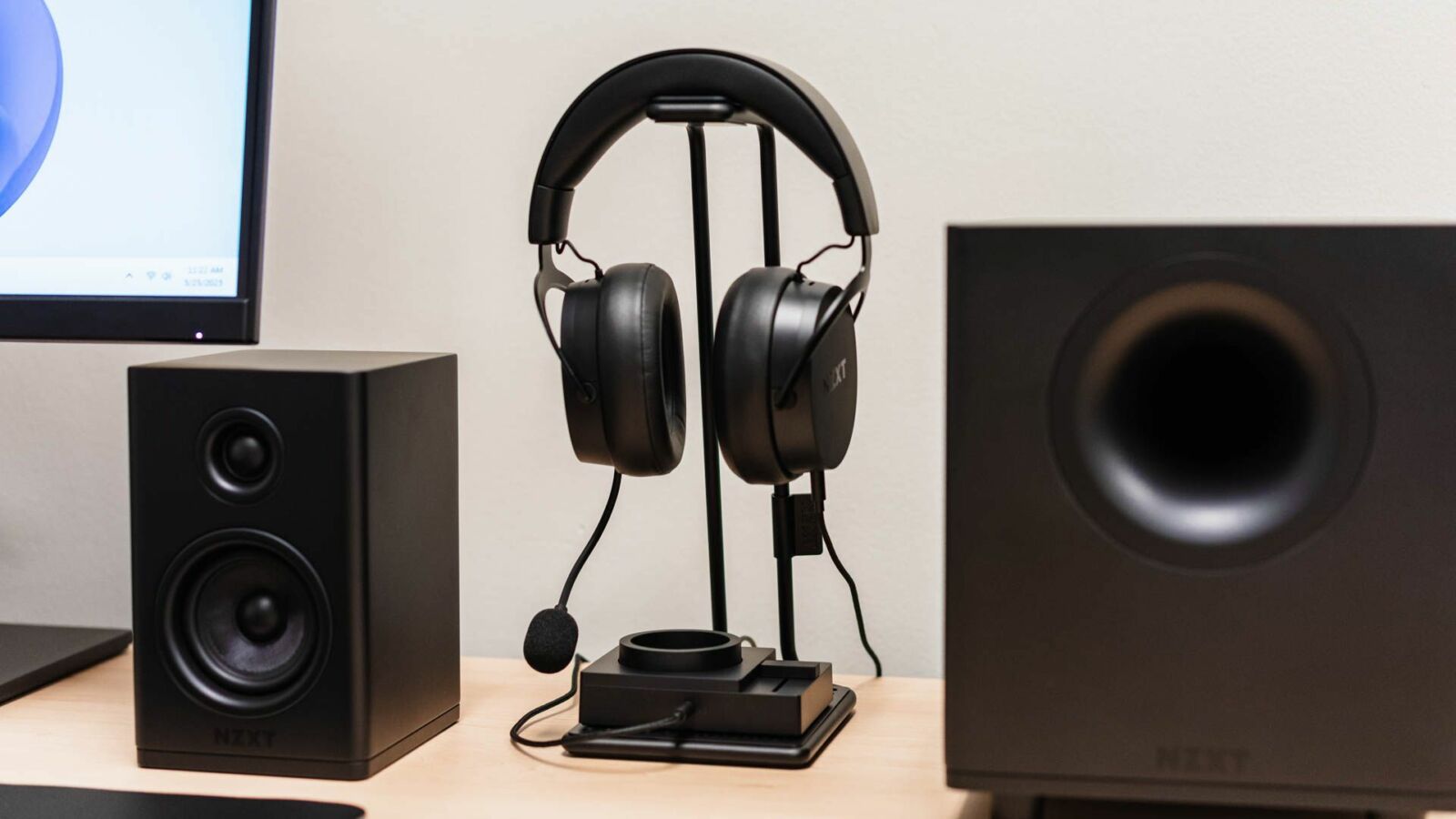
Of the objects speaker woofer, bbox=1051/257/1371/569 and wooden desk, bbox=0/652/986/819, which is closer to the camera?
speaker woofer, bbox=1051/257/1371/569

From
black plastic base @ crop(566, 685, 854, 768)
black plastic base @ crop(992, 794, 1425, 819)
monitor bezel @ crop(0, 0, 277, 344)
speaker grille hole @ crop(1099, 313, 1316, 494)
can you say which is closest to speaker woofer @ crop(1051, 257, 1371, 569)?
speaker grille hole @ crop(1099, 313, 1316, 494)

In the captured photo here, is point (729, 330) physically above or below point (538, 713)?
above

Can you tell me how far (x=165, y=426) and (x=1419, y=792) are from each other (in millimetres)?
624

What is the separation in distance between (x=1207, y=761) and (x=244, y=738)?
19.1 inches

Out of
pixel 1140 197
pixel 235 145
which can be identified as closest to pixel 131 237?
pixel 235 145

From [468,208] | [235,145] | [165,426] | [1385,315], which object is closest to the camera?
[1385,315]

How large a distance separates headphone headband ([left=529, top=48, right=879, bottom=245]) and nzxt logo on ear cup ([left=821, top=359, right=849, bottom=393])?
0.07m

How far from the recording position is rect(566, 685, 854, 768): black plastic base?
741 mm

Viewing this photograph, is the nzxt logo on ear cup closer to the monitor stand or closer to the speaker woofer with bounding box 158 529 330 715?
the speaker woofer with bounding box 158 529 330 715

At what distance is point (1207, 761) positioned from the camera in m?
0.58

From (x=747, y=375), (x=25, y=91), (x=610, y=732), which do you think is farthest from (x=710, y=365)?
(x=25, y=91)

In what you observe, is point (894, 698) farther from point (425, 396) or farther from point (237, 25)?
point (237, 25)

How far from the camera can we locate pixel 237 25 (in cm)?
89

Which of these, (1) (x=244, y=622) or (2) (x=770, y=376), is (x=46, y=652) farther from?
(2) (x=770, y=376)
